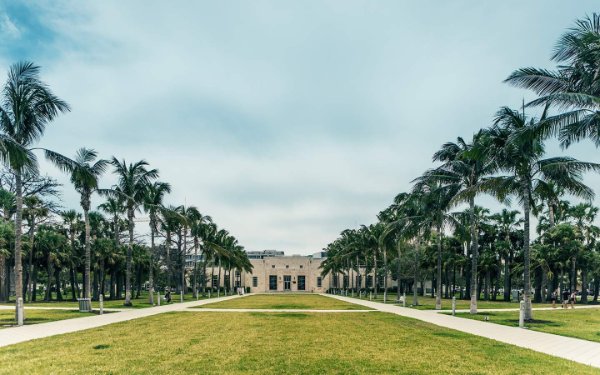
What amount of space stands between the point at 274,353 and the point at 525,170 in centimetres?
1701

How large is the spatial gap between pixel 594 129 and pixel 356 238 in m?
52.3

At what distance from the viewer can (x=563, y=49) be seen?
64.7ft

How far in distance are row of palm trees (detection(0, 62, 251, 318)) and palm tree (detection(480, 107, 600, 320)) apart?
66.8ft

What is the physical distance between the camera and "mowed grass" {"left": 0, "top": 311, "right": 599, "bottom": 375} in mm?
10594

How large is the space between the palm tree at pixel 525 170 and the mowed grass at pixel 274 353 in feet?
29.6

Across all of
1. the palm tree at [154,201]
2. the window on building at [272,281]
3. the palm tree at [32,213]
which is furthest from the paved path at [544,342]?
the window on building at [272,281]

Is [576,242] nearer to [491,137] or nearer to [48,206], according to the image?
[491,137]

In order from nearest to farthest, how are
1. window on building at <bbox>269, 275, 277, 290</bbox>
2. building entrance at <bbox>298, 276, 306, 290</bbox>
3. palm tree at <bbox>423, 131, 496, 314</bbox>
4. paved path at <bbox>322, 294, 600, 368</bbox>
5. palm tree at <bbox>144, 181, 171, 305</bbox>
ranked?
paved path at <bbox>322, 294, 600, 368</bbox>, palm tree at <bbox>423, 131, 496, 314</bbox>, palm tree at <bbox>144, 181, 171, 305</bbox>, window on building at <bbox>269, 275, 277, 290</bbox>, building entrance at <bbox>298, 276, 306, 290</bbox>

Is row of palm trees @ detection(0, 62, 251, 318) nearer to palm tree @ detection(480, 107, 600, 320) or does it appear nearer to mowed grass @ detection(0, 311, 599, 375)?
mowed grass @ detection(0, 311, 599, 375)

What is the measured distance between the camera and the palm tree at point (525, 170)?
22.7 metres

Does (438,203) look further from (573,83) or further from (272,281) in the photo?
(272,281)

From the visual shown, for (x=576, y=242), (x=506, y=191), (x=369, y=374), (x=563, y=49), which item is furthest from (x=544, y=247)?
(x=369, y=374)

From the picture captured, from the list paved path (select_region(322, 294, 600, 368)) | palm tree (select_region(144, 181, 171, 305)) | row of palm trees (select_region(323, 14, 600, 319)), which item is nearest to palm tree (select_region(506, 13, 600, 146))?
row of palm trees (select_region(323, 14, 600, 319))

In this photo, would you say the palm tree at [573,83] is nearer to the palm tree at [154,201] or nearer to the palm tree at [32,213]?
the palm tree at [154,201]
